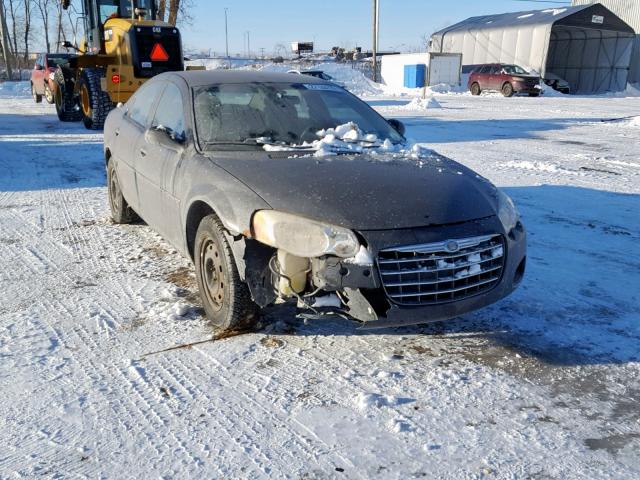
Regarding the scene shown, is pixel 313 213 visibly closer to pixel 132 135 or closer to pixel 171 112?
pixel 171 112

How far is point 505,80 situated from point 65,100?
21037mm

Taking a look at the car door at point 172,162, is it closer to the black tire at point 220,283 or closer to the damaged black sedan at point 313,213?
the damaged black sedan at point 313,213

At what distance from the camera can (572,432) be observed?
101 inches

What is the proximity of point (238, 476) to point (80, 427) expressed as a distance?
0.81 metres

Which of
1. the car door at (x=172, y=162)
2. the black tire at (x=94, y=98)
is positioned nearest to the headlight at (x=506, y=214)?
the car door at (x=172, y=162)

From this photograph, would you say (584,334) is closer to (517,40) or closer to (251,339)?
(251,339)

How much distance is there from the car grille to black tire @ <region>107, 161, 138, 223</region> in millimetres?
3495

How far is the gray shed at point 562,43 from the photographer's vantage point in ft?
110

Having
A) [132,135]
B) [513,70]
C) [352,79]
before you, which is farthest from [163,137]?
[352,79]

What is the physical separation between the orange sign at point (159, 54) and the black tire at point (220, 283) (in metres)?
10.3

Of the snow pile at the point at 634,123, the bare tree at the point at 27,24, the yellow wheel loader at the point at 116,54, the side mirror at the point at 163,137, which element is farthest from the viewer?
the bare tree at the point at 27,24

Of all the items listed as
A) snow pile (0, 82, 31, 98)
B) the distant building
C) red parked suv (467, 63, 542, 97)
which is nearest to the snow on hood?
red parked suv (467, 63, 542, 97)

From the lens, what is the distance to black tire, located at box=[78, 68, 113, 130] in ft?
42.0

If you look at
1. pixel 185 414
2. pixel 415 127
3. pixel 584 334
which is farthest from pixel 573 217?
pixel 415 127
